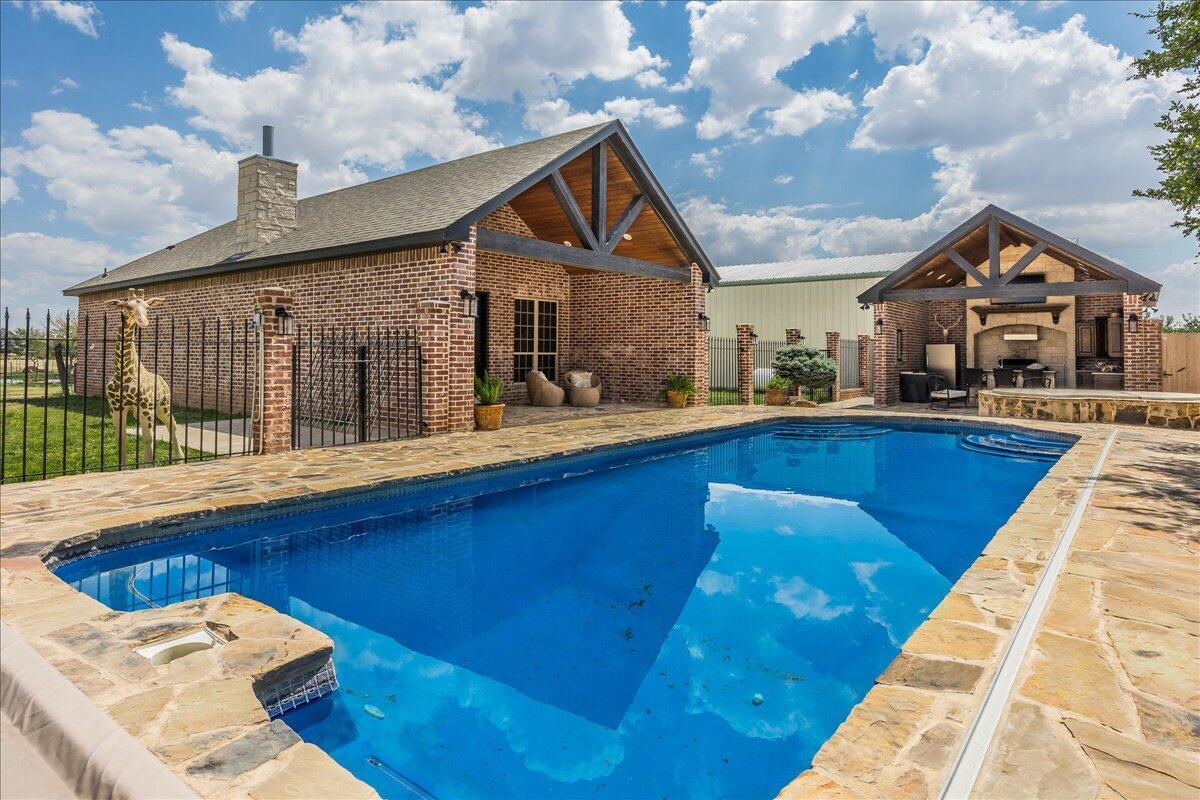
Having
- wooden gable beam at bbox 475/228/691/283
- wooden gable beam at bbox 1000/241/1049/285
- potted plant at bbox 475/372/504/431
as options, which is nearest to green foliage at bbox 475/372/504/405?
potted plant at bbox 475/372/504/431

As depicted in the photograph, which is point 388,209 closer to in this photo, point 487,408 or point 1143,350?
point 487,408

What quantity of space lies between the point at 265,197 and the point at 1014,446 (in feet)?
51.8

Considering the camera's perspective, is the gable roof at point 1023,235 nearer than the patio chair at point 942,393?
Yes

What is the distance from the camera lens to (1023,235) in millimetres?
14484

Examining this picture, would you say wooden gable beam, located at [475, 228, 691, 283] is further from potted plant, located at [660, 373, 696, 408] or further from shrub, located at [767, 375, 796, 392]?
shrub, located at [767, 375, 796, 392]

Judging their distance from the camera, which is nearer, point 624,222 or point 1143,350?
point 624,222

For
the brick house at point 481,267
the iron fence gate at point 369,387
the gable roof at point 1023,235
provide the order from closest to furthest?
the iron fence gate at point 369,387 → the brick house at point 481,267 → the gable roof at point 1023,235

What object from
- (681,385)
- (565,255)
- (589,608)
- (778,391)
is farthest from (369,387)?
(778,391)

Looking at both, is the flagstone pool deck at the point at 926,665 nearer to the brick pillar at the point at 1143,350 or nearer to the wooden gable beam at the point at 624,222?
the wooden gable beam at the point at 624,222

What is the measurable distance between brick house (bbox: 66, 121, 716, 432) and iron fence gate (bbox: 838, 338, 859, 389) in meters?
7.36

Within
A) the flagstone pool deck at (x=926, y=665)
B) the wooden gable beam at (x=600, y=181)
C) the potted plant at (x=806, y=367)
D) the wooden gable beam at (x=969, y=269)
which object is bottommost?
the flagstone pool deck at (x=926, y=665)

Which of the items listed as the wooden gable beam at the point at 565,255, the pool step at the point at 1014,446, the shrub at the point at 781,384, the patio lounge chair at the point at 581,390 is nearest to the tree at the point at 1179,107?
the pool step at the point at 1014,446

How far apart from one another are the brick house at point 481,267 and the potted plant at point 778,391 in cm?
231

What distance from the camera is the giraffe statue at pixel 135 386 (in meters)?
6.91
